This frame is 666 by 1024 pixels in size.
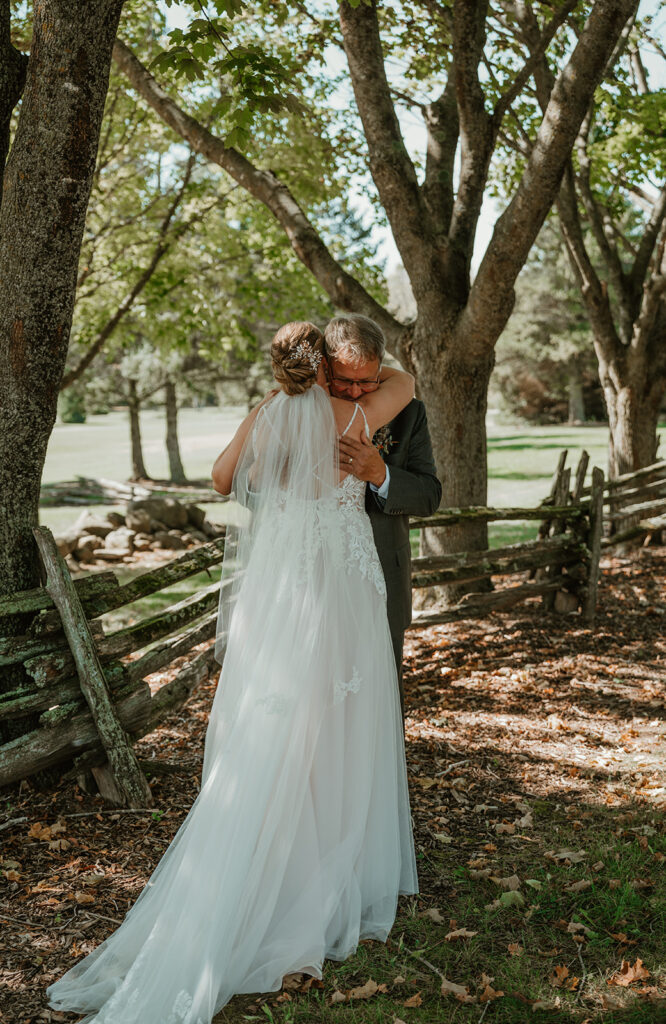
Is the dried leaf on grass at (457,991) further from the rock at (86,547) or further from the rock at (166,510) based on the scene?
the rock at (166,510)

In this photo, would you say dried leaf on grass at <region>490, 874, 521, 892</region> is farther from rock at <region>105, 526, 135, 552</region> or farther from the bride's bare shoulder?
rock at <region>105, 526, 135, 552</region>

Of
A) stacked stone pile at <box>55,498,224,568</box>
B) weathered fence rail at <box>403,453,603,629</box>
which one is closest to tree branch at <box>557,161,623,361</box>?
weathered fence rail at <box>403,453,603,629</box>

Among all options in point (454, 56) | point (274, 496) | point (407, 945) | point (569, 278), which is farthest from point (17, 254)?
point (569, 278)

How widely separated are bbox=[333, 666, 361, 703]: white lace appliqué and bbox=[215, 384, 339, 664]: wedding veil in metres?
0.45

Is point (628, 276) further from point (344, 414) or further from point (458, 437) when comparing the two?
point (344, 414)

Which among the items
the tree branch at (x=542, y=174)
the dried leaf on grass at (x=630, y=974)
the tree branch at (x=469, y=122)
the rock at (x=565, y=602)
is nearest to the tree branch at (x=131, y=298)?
the tree branch at (x=469, y=122)

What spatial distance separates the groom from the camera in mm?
3492

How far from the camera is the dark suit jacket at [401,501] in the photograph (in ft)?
12.4

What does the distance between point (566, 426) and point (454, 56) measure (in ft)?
113

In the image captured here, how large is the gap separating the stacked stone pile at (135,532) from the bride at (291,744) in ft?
32.3

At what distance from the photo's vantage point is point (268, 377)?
116ft

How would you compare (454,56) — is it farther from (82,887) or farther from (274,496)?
(82,887)

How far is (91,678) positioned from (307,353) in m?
2.17

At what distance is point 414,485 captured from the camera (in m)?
3.80
